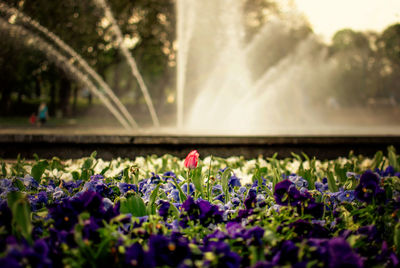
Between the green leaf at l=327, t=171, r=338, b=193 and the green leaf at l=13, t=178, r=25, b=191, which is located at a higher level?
the green leaf at l=327, t=171, r=338, b=193

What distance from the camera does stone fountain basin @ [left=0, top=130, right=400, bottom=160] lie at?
17.2ft

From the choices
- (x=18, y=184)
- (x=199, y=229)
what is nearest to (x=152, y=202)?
(x=199, y=229)

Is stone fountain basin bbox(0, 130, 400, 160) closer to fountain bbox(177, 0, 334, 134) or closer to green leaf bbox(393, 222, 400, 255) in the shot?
green leaf bbox(393, 222, 400, 255)

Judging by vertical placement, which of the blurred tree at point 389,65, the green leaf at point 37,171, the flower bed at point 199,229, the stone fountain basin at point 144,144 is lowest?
the flower bed at point 199,229

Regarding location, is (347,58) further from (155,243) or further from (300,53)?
(155,243)

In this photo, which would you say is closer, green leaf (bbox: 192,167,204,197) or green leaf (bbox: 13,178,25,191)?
green leaf (bbox: 192,167,204,197)

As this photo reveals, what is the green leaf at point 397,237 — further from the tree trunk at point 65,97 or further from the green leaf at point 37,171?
the tree trunk at point 65,97

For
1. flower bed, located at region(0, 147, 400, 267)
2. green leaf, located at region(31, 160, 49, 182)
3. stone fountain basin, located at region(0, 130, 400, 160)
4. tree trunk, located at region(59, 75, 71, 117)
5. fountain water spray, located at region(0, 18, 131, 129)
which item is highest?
fountain water spray, located at region(0, 18, 131, 129)

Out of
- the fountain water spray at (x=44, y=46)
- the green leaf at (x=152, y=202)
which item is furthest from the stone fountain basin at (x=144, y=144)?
the fountain water spray at (x=44, y=46)

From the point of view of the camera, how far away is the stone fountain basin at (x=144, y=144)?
525cm

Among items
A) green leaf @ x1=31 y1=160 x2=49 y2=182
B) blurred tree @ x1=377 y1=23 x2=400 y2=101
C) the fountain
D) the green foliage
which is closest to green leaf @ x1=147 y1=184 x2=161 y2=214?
the green foliage

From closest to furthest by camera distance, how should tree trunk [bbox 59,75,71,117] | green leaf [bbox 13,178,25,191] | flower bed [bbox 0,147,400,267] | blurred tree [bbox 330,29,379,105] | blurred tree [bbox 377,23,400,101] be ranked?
flower bed [bbox 0,147,400,267], green leaf [bbox 13,178,25,191], tree trunk [bbox 59,75,71,117], blurred tree [bbox 377,23,400,101], blurred tree [bbox 330,29,379,105]

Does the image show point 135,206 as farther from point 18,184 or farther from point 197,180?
point 18,184

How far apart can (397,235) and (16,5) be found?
870 inches
